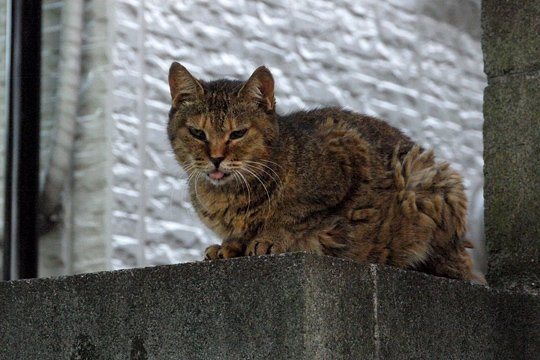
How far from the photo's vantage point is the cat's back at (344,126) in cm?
340

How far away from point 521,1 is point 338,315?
1477 mm

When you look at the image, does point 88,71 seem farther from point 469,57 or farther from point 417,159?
point 469,57

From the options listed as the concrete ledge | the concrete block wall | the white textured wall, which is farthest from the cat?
the concrete block wall

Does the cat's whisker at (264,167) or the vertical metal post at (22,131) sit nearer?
the cat's whisker at (264,167)

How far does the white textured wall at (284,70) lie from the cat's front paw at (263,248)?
2.08 metres

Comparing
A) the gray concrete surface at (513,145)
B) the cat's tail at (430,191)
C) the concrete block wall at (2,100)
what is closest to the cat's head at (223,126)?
the cat's tail at (430,191)

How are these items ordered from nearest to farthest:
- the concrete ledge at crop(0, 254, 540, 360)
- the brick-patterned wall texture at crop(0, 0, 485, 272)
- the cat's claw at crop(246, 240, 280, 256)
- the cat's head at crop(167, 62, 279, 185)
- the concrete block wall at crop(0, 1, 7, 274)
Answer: the concrete ledge at crop(0, 254, 540, 360) → the cat's claw at crop(246, 240, 280, 256) → the cat's head at crop(167, 62, 279, 185) → the concrete block wall at crop(0, 1, 7, 274) → the brick-patterned wall texture at crop(0, 0, 485, 272)

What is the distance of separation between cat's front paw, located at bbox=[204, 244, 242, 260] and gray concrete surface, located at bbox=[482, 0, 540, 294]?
0.89 metres

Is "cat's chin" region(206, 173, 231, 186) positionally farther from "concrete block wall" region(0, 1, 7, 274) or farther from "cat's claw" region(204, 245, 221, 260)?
"concrete block wall" region(0, 1, 7, 274)

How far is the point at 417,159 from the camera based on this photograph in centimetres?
346

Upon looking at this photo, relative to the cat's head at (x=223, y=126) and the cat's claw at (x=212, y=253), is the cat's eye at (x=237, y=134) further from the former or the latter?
the cat's claw at (x=212, y=253)

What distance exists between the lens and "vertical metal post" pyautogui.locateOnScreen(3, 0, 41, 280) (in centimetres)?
531

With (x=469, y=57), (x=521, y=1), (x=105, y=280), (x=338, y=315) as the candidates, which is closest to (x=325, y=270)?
(x=338, y=315)

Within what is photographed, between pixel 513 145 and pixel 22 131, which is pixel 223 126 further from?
pixel 22 131
